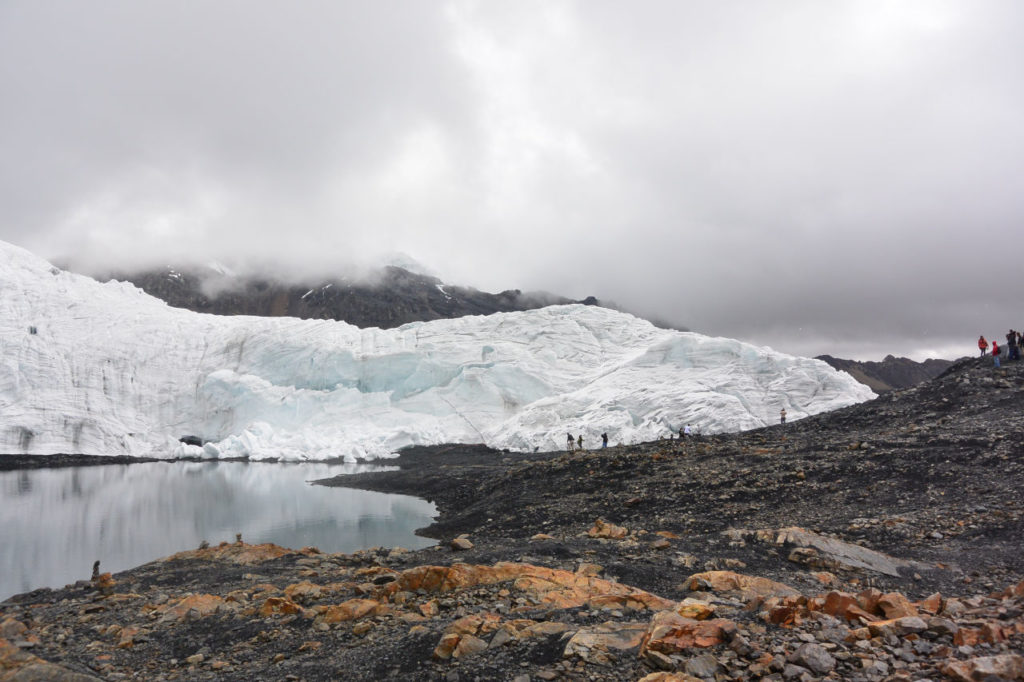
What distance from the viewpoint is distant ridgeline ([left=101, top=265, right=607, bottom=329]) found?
116 meters

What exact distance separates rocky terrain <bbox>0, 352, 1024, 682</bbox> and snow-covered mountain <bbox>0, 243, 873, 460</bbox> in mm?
24271

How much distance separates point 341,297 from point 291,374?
71.2 m

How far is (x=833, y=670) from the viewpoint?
379cm

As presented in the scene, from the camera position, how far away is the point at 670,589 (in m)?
7.80

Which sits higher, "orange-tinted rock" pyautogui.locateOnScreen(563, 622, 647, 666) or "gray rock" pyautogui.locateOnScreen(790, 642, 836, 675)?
"gray rock" pyautogui.locateOnScreen(790, 642, 836, 675)

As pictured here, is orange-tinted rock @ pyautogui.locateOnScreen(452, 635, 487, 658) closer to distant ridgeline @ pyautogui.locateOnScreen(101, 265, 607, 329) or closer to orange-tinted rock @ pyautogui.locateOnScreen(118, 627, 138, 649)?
orange-tinted rock @ pyautogui.locateOnScreen(118, 627, 138, 649)

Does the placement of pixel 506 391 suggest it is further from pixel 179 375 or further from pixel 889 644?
pixel 889 644

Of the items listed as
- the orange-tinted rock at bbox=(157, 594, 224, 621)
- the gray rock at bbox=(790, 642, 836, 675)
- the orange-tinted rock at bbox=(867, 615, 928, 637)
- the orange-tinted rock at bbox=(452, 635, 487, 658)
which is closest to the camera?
the gray rock at bbox=(790, 642, 836, 675)

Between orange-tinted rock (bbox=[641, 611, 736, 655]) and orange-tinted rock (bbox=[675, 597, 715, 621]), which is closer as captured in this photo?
orange-tinted rock (bbox=[641, 611, 736, 655])

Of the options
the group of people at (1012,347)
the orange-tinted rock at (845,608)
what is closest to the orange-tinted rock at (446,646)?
the orange-tinted rock at (845,608)

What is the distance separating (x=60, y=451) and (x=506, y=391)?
37.0 meters

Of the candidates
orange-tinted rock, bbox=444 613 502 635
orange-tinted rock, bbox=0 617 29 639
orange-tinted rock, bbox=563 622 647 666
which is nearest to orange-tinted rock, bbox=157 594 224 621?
orange-tinted rock, bbox=0 617 29 639

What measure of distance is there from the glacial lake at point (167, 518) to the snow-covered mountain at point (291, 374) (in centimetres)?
910

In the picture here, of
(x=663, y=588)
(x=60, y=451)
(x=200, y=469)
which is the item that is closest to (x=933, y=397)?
(x=663, y=588)
